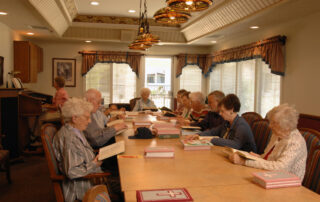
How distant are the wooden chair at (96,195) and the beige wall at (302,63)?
403cm

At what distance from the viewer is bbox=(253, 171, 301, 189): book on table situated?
1.58 meters

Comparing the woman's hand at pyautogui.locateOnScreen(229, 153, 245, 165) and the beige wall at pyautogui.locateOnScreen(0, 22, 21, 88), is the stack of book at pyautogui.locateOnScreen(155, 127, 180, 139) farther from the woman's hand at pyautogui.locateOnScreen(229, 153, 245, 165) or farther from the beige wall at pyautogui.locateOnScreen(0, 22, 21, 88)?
the beige wall at pyautogui.locateOnScreen(0, 22, 21, 88)

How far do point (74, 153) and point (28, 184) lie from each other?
7.65ft

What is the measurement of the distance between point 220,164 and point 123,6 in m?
4.73

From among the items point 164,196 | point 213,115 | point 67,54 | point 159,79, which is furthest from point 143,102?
point 164,196

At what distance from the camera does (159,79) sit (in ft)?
27.6

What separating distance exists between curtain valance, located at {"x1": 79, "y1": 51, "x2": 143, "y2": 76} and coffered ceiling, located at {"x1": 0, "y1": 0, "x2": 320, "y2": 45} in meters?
0.65

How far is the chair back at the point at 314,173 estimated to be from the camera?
1834 millimetres

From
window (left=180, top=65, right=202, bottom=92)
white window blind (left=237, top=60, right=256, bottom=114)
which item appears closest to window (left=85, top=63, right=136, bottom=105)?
window (left=180, top=65, right=202, bottom=92)

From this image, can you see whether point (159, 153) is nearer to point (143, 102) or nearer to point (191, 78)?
point (143, 102)

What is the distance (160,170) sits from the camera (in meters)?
1.89

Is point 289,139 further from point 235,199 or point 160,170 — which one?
point 160,170

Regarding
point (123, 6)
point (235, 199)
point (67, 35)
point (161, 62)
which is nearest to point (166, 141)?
point (235, 199)

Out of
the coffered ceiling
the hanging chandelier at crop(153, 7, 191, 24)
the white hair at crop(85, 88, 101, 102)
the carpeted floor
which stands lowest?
the carpeted floor
